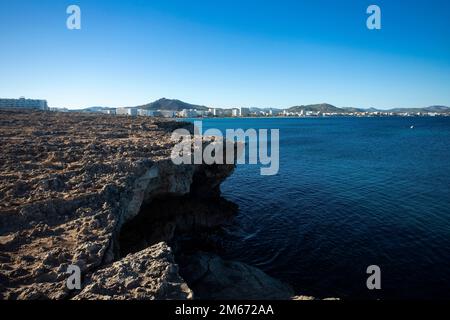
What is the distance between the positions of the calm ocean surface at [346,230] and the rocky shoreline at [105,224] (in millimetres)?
3651

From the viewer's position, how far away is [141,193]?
779 inches

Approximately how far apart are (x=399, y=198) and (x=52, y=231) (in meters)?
35.5

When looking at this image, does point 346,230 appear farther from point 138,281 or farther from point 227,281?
point 138,281

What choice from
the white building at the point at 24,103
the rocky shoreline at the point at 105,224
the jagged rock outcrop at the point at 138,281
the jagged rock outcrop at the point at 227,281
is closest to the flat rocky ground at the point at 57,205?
the rocky shoreline at the point at 105,224

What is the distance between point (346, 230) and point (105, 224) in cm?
2138

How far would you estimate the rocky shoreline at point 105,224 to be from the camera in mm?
10758

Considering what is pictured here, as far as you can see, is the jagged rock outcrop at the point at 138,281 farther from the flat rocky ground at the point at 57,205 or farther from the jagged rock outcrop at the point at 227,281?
the jagged rock outcrop at the point at 227,281

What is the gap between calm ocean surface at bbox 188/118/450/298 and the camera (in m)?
20.5

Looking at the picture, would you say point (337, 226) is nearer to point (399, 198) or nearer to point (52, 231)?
point (399, 198)

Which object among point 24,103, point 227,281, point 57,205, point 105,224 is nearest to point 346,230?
point 227,281

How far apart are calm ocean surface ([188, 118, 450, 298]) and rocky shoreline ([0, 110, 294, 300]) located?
3651 mm

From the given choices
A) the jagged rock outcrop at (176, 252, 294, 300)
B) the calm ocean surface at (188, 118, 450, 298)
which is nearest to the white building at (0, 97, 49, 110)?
the calm ocean surface at (188, 118, 450, 298)
